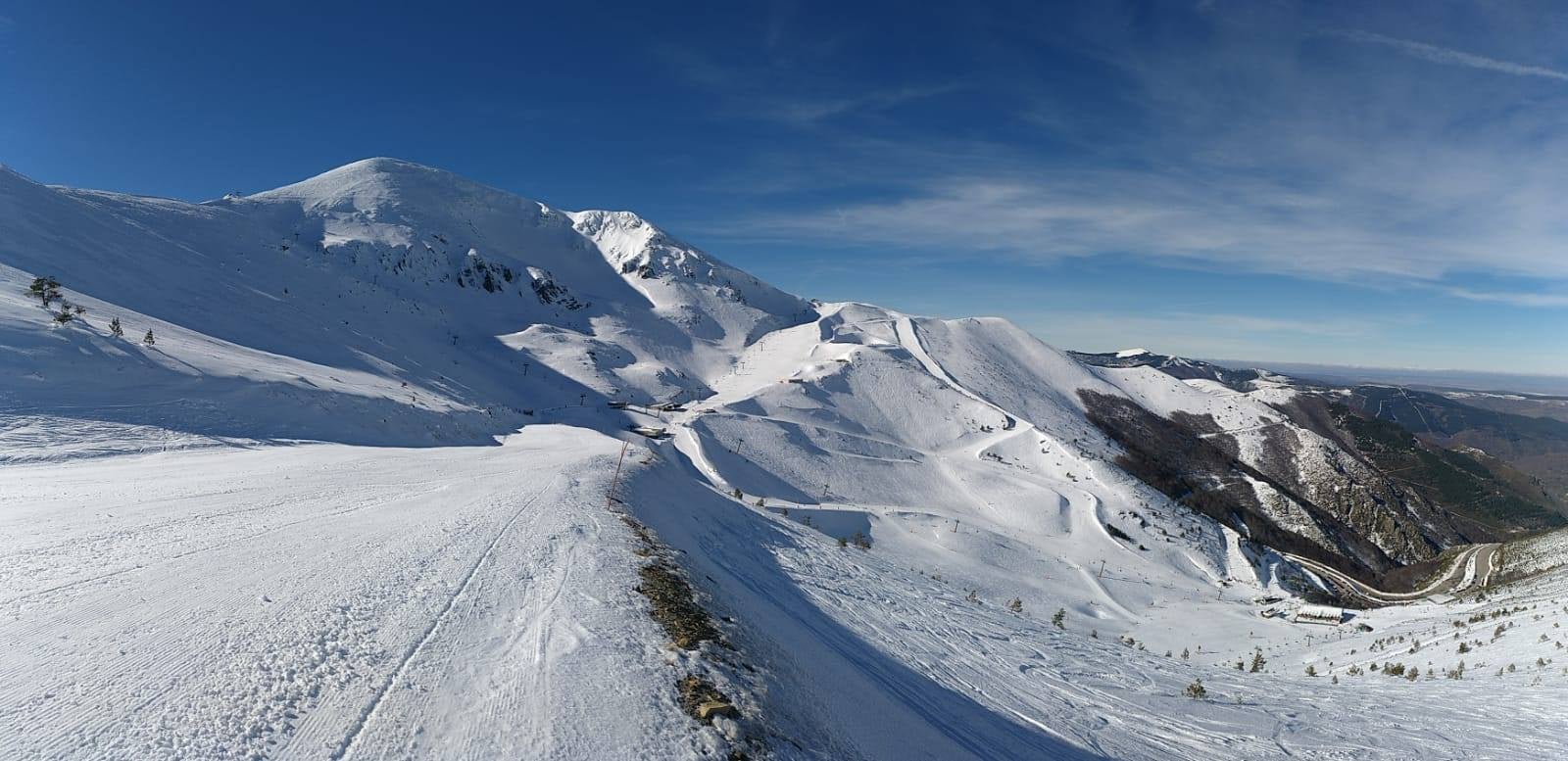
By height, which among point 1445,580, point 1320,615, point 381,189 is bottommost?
point 1320,615

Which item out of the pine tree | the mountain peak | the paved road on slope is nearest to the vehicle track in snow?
the pine tree

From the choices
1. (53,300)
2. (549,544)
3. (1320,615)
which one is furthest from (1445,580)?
(53,300)

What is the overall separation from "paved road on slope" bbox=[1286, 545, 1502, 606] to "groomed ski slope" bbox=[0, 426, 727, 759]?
3453 cm

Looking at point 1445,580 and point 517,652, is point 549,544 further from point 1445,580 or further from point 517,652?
point 1445,580

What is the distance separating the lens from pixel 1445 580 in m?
33.6

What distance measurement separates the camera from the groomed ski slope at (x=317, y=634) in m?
4.11

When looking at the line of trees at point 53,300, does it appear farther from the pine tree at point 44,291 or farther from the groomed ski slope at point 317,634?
the groomed ski slope at point 317,634

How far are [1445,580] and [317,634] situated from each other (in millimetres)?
50795

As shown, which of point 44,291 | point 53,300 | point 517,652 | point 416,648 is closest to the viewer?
point 416,648

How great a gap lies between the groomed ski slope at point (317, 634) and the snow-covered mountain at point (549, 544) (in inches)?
1.5

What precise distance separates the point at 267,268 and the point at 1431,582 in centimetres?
10230

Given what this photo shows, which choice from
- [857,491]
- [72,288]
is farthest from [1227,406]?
[72,288]

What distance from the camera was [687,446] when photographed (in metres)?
41.3

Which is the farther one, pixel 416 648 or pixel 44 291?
pixel 44 291
